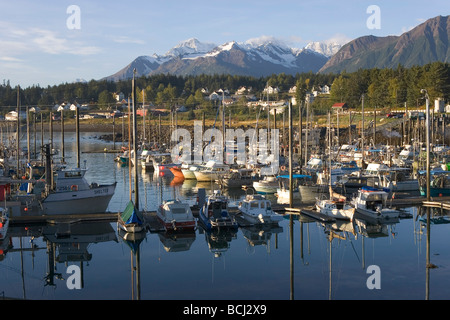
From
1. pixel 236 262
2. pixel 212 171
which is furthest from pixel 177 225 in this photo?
pixel 212 171

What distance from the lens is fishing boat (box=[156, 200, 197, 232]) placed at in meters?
33.6

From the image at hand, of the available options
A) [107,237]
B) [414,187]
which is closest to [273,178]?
[414,187]

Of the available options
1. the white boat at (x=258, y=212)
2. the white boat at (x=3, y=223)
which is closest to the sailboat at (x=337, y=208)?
the white boat at (x=258, y=212)

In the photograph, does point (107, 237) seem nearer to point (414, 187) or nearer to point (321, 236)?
point (321, 236)

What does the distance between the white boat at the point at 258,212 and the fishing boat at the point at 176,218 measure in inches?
138

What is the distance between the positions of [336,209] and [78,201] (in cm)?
1628

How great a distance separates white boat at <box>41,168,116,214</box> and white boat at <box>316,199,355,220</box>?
45.0ft

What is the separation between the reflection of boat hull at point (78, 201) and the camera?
121 feet

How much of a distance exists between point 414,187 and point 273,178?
1157 cm

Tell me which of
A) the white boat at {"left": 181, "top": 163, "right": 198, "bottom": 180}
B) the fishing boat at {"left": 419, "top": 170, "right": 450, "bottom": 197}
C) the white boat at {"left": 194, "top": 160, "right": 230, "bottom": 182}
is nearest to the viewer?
the fishing boat at {"left": 419, "top": 170, "right": 450, "bottom": 197}

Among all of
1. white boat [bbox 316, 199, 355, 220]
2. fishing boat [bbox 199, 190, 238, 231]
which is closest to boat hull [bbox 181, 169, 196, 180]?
white boat [bbox 316, 199, 355, 220]

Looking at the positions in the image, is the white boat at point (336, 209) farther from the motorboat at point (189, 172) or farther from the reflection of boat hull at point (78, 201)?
the motorboat at point (189, 172)

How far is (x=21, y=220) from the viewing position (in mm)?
35500

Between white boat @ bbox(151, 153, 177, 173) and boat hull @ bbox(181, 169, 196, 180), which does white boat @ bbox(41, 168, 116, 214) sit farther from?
white boat @ bbox(151, 153, 177, 173)
